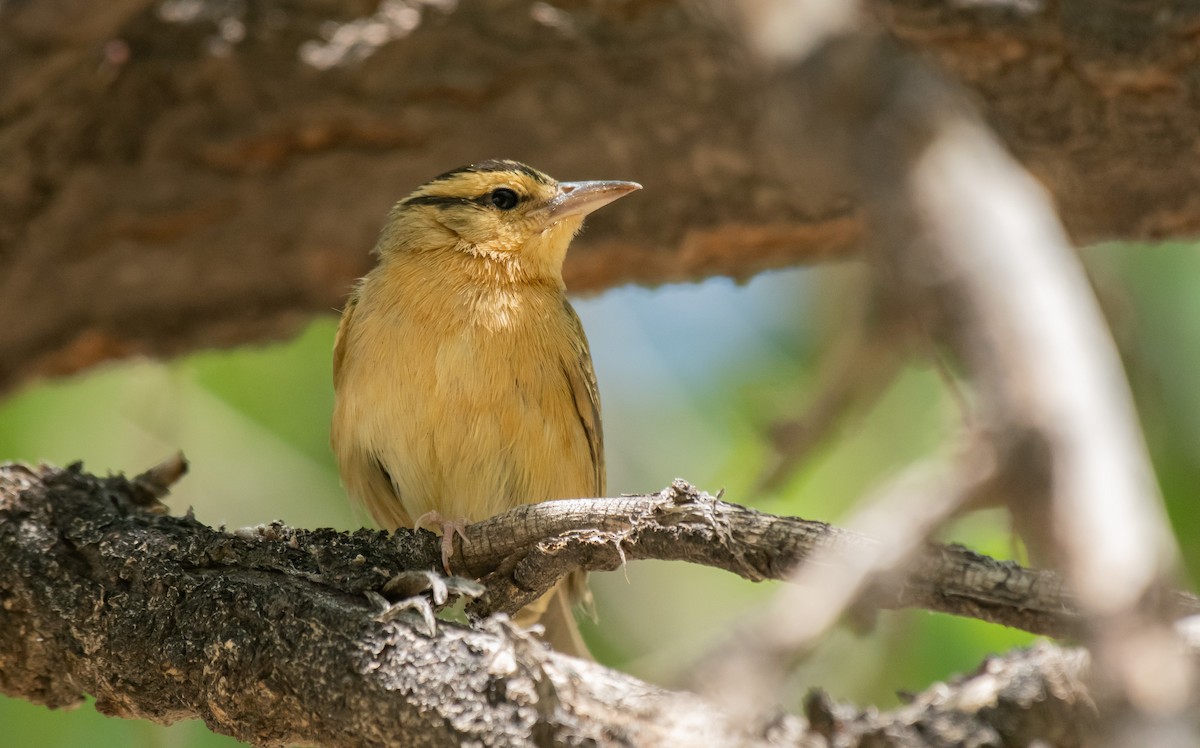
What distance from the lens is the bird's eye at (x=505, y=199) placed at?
18.3 ft

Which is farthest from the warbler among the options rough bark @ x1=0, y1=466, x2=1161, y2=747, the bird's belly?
rough bark @ x1=0, y1=466, x2=1161, y2=747

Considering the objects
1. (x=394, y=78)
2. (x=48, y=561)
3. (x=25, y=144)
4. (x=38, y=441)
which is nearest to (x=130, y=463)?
(x=38, y=441)

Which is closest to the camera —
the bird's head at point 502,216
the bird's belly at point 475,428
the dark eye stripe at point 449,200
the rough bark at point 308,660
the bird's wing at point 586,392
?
the rough bark at point 308,660

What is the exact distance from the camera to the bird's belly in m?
4.83

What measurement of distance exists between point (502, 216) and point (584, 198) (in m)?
0.40

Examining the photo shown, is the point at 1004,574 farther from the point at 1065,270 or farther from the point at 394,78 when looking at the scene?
the point at 394,78

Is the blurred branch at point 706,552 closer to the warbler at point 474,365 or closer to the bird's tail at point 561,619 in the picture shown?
the warbler at point 474,365

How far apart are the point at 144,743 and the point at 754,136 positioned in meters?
4.00

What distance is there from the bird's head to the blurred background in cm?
123

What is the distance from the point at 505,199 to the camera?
18.3 ft

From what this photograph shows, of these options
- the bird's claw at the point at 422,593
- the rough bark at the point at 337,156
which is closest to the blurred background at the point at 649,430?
the rough bark at the point at 337,156

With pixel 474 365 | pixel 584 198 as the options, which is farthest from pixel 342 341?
pixel 584 198

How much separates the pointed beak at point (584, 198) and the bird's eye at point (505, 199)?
176 millimetres

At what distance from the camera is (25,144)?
561 cm
